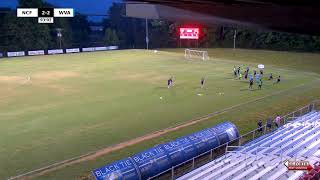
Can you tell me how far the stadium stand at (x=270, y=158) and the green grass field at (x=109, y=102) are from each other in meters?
5.15

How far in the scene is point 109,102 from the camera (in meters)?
38.8

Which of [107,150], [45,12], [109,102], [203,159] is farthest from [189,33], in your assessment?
[203,159]

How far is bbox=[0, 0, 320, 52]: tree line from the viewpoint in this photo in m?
91.8

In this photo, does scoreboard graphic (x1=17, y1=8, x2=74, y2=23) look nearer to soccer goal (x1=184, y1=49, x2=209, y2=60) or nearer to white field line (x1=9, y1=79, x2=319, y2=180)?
white field line (x1=9, y1=79, x2=319, y2=180)

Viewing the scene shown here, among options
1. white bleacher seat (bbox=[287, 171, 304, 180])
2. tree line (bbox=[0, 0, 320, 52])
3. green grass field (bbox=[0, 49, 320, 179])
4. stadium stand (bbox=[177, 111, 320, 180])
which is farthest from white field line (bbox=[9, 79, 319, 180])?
tree line (bbox=[0, 0, 320, 52])

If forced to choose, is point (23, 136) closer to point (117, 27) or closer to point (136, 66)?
point (136, 66)

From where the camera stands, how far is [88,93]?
43625mm

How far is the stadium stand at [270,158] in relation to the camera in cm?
1723

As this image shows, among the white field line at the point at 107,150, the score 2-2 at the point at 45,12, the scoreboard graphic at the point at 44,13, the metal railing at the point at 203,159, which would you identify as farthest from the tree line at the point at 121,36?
the metal railing at the point at 203,159

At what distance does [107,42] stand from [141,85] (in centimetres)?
5991

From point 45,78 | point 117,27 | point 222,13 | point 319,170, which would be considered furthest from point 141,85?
point 117,27

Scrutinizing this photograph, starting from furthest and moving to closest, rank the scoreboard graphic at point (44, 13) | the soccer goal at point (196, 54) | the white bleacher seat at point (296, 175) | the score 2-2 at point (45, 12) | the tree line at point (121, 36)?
the tree line at point (121, 36) → the soccer goal at point (196, 54) → the scoreboard graphic at point (44, 13) → the score 2-2 at point (45, 12) → the white bleacher seat at point (296, 175)

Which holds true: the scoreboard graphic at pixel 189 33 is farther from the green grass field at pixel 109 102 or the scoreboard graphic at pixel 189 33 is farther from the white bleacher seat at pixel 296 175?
the white bleacher seat at pixel 296 175

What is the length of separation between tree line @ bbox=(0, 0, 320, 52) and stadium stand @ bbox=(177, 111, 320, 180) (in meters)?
64.6
